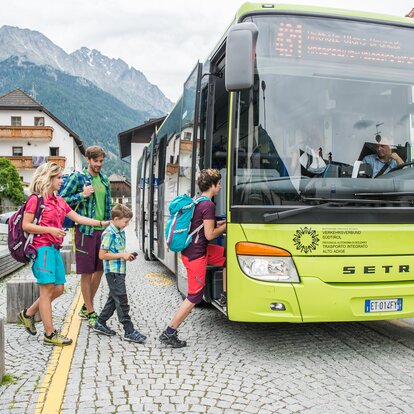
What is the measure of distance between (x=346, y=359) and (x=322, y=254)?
1021mm

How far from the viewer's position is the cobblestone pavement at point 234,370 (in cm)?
393

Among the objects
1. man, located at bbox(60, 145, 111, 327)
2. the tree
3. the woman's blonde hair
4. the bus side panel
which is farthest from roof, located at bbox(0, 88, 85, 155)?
the bus side panel

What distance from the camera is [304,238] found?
15.8 ft

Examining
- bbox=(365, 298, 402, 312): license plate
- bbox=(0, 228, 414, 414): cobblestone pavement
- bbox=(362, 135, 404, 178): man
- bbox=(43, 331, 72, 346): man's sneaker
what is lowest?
bbox=(0, 228, 414, 414): cobblestone pavement

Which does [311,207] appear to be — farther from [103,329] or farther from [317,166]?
[103,329]

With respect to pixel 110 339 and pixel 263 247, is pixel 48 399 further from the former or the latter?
pixel 263 247

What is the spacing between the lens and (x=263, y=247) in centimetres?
482

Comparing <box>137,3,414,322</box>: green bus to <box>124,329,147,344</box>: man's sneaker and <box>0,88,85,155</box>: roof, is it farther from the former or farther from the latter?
<box>0,88,85,155</box>: roof

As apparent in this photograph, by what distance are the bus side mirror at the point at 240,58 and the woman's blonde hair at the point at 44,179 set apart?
196 centimetres

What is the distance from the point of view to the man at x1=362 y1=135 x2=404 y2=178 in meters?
4.94

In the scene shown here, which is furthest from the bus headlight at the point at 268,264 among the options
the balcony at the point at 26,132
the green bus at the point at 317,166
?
the balcony at the point at 26,132

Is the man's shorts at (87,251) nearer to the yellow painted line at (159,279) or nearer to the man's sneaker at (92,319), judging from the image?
the man's sneaker at (92,319)

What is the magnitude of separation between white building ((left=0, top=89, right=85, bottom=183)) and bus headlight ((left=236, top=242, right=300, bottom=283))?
60.5 metres

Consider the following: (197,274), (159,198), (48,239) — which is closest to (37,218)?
(48,239)
